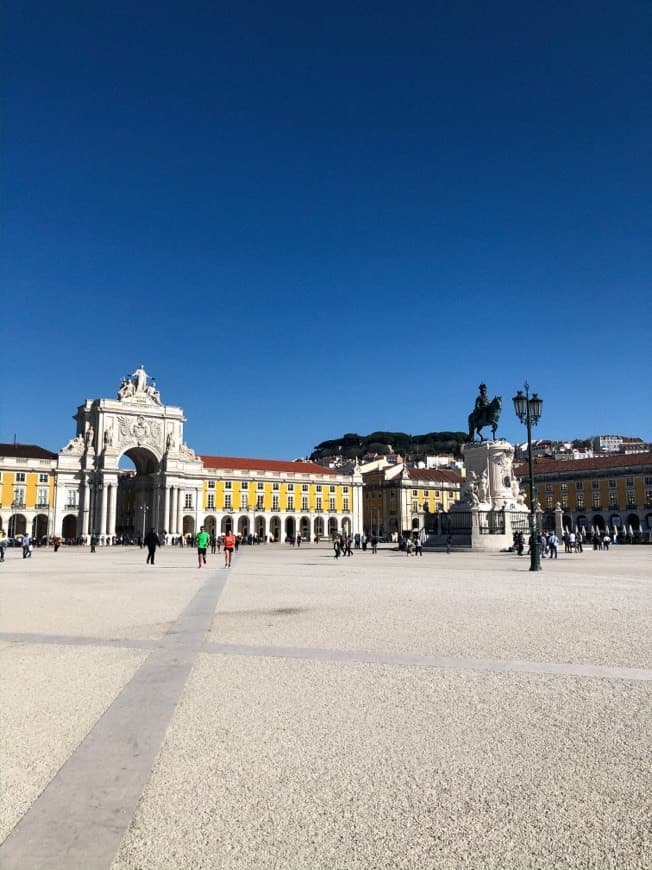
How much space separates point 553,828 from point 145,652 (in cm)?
514

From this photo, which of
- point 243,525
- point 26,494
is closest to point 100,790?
point 26,494

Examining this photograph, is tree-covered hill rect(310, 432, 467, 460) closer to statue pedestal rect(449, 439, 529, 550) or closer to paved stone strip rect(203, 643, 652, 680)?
statue pedestal rect(449, 439, 529, 550)

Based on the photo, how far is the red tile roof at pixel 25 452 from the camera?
71.9 meters

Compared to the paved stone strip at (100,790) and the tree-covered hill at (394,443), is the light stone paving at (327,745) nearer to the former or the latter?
the paved stone strip at (100,790)

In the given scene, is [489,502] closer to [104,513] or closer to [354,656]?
[354,656]

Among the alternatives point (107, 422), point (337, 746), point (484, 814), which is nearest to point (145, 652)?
point (337, 746)

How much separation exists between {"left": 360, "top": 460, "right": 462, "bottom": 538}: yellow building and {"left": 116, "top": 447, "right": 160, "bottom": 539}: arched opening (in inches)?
1100

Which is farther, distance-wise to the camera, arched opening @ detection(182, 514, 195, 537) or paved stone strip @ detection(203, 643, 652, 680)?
arched opening @ detection(182, 514, 195, 537)

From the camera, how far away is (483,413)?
39.3m

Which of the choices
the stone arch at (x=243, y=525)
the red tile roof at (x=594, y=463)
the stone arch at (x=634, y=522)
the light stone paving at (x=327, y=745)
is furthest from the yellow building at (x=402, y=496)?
the light stone paving at (x=327, y=745)

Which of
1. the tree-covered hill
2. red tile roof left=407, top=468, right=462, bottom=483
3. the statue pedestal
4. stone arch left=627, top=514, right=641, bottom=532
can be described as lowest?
stone arch left=627, top=514, right=641, bottom=532

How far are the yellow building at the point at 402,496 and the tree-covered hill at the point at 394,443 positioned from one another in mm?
61670

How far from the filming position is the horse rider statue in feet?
127

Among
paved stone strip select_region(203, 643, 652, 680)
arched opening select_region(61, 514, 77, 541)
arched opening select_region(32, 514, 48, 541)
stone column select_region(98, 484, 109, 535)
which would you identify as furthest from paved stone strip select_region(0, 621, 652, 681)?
arched opening select_region(61, 514, 77, 541)
